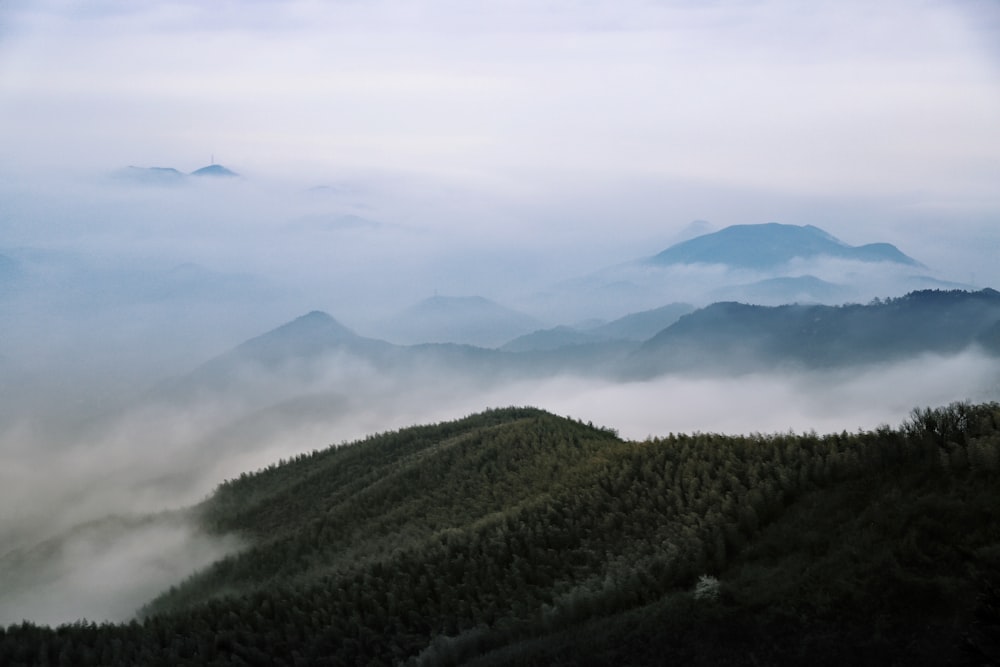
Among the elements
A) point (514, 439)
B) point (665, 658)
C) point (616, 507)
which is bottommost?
point (665, 658)

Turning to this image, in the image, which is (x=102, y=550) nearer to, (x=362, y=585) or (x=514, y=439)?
(x=514, y=439)

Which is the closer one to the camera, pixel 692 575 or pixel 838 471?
pixel 692 575

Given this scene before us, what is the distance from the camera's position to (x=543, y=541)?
29.6 metres

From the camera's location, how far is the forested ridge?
17.2 m

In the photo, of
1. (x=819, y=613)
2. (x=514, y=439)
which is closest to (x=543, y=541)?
(x=819, y=613)

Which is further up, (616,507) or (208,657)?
(616,507)

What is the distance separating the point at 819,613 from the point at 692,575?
4820mm

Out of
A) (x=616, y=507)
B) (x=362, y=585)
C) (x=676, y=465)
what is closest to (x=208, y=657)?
(x=362, y=585)

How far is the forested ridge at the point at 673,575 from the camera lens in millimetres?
17188

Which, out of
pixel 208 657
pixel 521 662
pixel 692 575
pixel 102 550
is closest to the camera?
pixel 521 662

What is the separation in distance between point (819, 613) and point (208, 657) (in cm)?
1755

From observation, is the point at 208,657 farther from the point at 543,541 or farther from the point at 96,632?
the point at 543,541

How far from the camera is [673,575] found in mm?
22250

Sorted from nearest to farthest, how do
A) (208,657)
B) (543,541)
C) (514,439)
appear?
(208,657) < (543,541) < (514,439)
